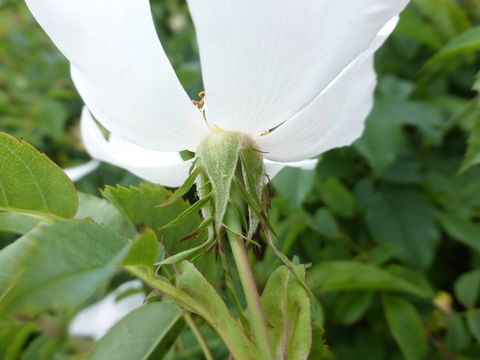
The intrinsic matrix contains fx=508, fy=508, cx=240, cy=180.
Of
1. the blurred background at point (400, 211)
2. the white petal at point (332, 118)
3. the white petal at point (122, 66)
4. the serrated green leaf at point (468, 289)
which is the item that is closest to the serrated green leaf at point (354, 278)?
the blurred background at point (400, 211)

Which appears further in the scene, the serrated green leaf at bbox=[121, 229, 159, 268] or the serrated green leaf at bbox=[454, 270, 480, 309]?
the serrated green leaf at bbox=[454, 270, 480, 309]

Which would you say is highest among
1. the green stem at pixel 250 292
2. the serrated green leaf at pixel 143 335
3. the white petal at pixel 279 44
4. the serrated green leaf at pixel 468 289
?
the white petal at pixel 279 44

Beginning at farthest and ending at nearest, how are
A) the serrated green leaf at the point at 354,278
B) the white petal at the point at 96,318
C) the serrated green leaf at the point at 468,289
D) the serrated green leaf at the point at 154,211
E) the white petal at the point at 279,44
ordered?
the white petal at the point at 96,318, the serrated green leaf at the point at 468,289, the serrated green leaf at the point at 354,278, the serrated green leaf at the point at 154,211, the white petal at the point at 279,44

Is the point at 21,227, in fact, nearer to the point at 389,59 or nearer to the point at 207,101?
the point at 207,101

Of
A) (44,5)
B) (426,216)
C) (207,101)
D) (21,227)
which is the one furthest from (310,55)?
(426,216)

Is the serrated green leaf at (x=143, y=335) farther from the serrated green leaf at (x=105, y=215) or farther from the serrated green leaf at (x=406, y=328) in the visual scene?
the serrated green leaf at (x=406, y=328)

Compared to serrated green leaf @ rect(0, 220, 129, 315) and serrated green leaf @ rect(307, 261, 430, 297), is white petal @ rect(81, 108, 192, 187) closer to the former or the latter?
serrated green leaf @ rect(0, 220, 129, 315)

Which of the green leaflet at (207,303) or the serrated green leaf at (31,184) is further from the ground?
the serrated green leaf at (31,184)

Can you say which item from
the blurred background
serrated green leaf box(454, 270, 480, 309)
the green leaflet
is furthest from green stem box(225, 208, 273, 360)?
serrated green leaf box(454, 270, 480, 309)
